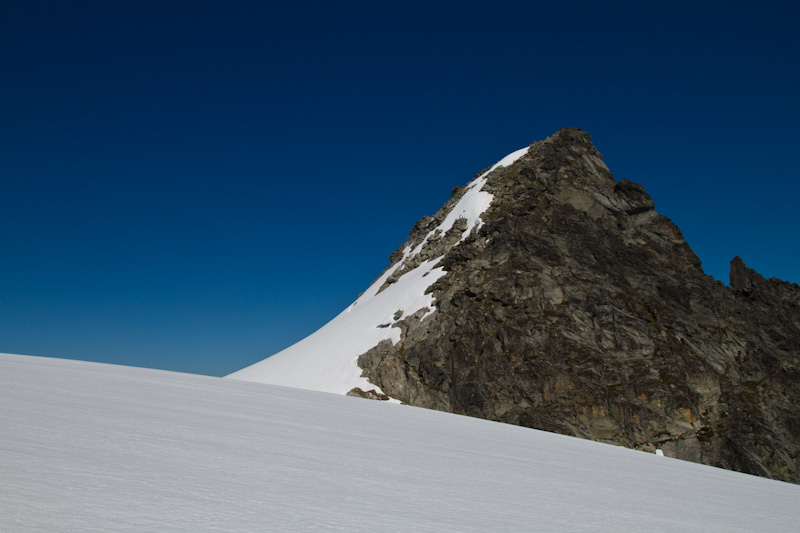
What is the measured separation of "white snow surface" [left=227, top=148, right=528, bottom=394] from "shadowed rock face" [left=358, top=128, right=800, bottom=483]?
160cm

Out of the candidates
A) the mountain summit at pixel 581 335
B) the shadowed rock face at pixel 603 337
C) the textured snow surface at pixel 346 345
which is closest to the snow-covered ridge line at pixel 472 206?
the mountain summit at pixel 581 335

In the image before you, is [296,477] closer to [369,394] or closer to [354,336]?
[369,394]

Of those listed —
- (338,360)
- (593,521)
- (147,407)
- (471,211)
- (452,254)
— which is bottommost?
(593,521)

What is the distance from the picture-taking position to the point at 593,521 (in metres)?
6.18

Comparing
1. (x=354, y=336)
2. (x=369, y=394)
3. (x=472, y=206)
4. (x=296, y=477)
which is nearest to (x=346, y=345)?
(x=354, y=336)

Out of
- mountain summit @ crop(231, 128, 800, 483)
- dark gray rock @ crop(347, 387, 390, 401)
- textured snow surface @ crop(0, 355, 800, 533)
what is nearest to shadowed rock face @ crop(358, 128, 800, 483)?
mountain summit @ crop(231, 128, 800, 483)

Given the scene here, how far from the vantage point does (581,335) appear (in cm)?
3747

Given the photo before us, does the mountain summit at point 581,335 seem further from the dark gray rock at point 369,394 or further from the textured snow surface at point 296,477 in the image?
the textured snow surface at point 296,477

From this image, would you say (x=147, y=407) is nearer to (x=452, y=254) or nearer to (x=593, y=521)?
(x=593, y=521)

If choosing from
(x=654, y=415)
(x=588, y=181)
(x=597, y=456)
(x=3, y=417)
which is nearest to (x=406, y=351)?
(x=654, y=415)

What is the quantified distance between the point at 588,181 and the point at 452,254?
51.3 ft

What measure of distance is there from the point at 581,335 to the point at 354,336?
1978 cm

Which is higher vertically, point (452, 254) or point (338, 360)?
point (452, 254)

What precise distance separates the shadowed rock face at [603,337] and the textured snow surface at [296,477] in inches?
905
